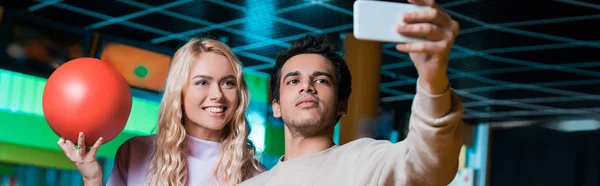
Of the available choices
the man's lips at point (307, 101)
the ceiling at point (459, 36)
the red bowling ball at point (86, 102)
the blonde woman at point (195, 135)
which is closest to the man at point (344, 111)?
the man's lips at point (307, 101)

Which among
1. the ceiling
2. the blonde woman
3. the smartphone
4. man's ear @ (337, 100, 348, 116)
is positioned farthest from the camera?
the ceiling

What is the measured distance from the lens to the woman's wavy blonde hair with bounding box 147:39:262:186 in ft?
9.14

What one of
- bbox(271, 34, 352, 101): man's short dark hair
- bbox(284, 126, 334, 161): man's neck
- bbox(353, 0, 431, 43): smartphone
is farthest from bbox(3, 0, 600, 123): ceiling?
bbox(353, 0, 431, 43): smartphone

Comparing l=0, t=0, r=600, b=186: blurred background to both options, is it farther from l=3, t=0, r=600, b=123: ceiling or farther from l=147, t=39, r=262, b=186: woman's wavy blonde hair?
l=147, t=39, r=262, b=186: woman's wavy blonde hair

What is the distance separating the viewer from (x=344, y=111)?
2381 mm

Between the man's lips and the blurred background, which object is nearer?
the man's lips

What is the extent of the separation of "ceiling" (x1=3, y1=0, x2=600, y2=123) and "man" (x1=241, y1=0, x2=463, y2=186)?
11.4ft

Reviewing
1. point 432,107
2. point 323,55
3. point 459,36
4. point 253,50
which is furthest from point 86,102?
point 253,50

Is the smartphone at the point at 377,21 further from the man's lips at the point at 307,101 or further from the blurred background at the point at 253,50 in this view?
the blurred background at the point at 253,50

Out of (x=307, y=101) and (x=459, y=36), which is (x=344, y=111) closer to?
(x=307, y=101)

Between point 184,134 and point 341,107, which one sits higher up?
point 341,107

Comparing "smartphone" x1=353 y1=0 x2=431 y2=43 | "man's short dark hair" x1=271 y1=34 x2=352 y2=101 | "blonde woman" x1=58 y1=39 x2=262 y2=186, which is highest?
"smartphone" x1=353 y1=0 x2=431 y2=43

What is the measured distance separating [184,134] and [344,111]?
0.69 m

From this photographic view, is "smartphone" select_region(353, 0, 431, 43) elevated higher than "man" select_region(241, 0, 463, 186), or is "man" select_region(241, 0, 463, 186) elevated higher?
"smartphone" select_region(353, 0, 431, 43)
